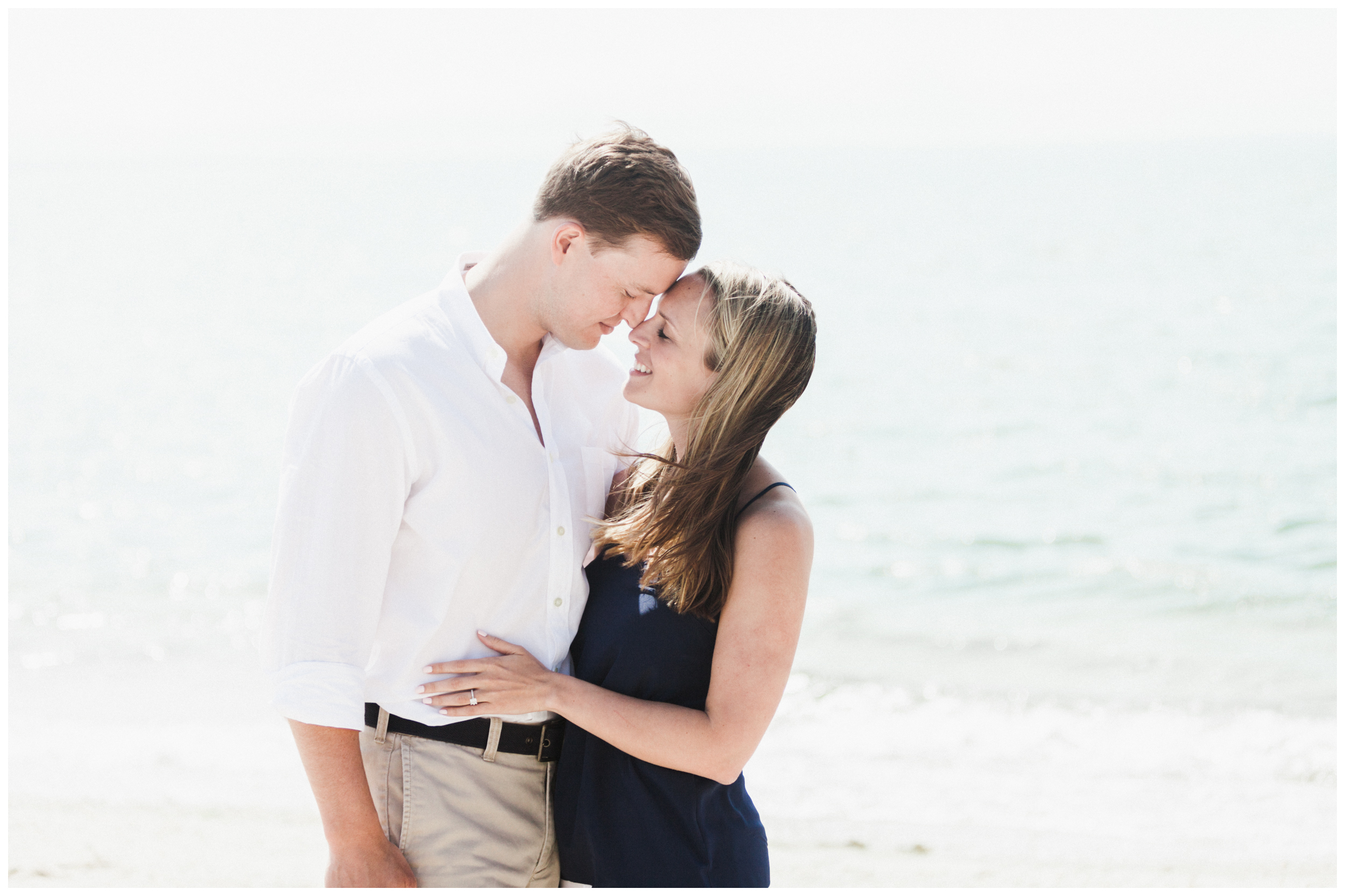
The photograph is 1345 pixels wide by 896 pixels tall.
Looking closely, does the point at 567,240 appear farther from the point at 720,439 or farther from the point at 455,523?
the point at 455,523

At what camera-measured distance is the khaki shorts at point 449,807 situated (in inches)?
95.1

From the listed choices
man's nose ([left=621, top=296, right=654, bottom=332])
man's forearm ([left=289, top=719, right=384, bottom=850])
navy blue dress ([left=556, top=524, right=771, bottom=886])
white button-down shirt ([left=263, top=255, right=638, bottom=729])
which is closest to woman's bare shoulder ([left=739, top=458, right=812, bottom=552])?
navy blue dress ([left=556, top=524, right=771, bottom=886])

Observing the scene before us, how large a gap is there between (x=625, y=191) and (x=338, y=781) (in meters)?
1.39

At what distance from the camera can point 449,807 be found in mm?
2414

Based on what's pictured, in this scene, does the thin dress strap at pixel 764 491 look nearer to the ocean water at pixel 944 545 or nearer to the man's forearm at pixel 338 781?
the ocean water at pixel 944 545

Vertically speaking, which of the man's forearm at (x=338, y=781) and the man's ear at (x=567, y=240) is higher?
the man's ear at (x=567, y=240)

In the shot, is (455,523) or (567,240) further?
(567,240)

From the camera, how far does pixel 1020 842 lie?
5.32m

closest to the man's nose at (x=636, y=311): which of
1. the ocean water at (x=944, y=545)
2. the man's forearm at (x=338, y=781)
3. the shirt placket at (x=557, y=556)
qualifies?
the shirt placket at (x=557, y=556)

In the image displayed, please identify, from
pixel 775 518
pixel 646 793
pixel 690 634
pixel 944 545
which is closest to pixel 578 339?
pixel 775 518

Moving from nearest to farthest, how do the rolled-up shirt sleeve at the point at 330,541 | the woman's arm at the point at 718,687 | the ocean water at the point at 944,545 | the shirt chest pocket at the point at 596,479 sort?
the rolled-up shirt sleeve at the point at 330,541 → the woman's arm at the point at 718,687 → the shirt chest pocket at the point at 596,479 → the ocean water at the point at 944,545

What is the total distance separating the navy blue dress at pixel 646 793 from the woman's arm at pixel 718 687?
7 cm

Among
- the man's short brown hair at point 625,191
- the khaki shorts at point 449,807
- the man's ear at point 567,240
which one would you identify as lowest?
the khaki shorts at point 449,807

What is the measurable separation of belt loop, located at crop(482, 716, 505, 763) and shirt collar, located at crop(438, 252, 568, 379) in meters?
0.77
